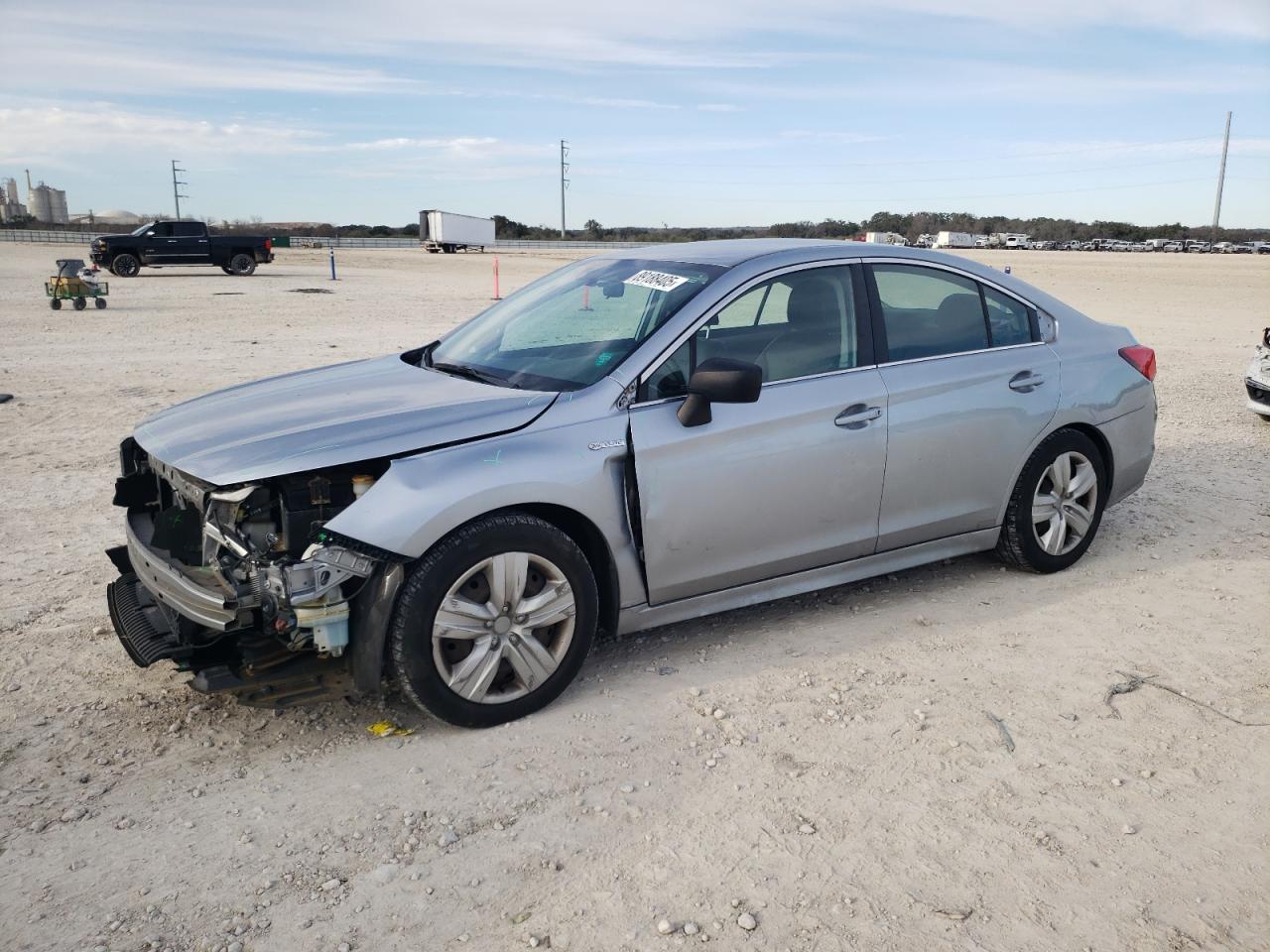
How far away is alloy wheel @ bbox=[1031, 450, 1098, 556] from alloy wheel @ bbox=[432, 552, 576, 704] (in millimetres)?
2746

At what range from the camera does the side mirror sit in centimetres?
393

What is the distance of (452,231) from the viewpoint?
65.1 meters

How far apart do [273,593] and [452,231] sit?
64452 mm

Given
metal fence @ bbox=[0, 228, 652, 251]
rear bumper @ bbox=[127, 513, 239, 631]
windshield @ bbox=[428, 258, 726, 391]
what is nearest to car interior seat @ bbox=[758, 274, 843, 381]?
windshield @ bbox=[428, 258, 726, 391]

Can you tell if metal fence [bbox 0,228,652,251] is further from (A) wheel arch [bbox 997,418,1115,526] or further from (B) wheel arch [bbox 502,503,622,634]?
(B) wheel arch [bbox 502,503,622,634]

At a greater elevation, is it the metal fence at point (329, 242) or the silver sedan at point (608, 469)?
the metal fence at point (329, 242)

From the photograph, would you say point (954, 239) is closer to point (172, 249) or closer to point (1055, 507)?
point (172, 249)

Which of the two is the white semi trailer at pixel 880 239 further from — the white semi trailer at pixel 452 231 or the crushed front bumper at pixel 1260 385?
the white semi trailer at pixel 452 231

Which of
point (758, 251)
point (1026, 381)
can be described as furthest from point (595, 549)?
point (1026, 381)

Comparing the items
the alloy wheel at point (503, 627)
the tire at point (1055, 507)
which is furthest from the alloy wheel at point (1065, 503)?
the alloy wheel at point (503, 627)

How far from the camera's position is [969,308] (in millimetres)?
5137

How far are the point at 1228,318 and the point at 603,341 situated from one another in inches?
802

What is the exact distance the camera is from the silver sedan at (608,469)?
3572 mm

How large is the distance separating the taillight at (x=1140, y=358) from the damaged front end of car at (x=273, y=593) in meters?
4.13
